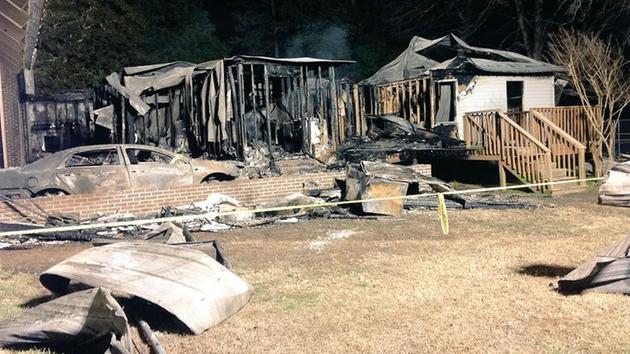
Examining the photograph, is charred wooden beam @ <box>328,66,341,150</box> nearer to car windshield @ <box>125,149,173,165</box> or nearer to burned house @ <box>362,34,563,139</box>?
burned house @ <box>362,34,563,139</box>

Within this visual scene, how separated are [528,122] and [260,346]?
11.6 metres

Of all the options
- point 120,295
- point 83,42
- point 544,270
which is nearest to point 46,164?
point 120,295

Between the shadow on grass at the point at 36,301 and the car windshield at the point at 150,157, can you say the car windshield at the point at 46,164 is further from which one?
the shadow on grass at the point at 36,301

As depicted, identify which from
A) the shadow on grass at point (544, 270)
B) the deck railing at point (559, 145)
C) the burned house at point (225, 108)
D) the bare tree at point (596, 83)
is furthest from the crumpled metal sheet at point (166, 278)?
the bare tree at point (596, 83)

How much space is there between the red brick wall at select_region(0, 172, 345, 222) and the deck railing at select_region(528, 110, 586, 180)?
4998mm

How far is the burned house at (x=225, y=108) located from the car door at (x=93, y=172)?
2921mm

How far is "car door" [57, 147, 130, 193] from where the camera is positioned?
11031mm

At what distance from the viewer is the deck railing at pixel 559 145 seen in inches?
554

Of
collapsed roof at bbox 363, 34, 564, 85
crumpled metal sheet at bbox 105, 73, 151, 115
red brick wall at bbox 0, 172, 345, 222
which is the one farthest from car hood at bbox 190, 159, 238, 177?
collapsed roof at bbox 363, 34, 564, 85

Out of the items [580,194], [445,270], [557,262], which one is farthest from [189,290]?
[580,194]

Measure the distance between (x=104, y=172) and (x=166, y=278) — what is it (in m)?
6.67

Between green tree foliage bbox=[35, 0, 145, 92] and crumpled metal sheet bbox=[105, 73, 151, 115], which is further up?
green tree foliage bbox=[35, 0, 145, 92]

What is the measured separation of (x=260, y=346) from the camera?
4.75m

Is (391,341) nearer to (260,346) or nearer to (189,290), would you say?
(260,346)
